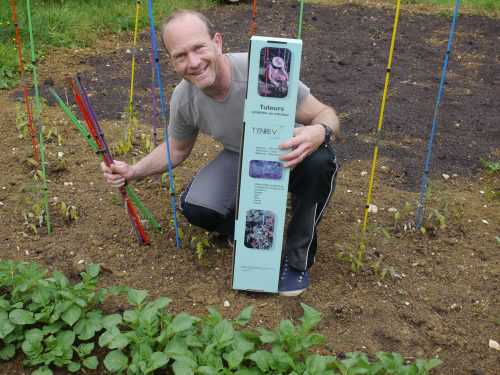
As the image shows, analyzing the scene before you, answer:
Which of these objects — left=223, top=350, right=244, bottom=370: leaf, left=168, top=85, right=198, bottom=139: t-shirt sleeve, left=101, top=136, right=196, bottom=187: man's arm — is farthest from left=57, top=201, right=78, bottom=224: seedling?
left=223, top=350, right=244, bottom=370: leaf

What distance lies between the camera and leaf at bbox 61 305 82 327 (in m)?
2.18

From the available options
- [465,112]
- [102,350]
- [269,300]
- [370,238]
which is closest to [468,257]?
[370,238]

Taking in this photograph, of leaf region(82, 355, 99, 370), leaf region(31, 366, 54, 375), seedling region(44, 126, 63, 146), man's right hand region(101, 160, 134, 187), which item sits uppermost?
man's right hand region(101, 160, 134, 187)

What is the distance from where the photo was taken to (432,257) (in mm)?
2842

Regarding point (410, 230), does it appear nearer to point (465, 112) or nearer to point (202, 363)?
point (202, 363)

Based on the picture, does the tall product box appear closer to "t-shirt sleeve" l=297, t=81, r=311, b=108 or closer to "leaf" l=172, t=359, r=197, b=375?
"t-shirt sleeve" l=297, t=81, r=311, b=108

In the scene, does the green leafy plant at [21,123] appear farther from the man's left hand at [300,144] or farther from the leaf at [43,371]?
the man's left hand at [300,144]

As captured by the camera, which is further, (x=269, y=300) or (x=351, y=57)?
(x=351, y=57)

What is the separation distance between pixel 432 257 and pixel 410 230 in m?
0.22

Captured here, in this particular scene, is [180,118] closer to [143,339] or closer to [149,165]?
[149,165]

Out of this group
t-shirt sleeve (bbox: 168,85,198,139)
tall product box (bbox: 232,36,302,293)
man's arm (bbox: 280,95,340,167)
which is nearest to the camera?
tall product box (bbox: 232,36,302,293)

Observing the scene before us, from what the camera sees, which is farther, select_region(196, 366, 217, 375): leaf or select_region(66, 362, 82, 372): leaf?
select_region(66, 362, 82, 372): leaf

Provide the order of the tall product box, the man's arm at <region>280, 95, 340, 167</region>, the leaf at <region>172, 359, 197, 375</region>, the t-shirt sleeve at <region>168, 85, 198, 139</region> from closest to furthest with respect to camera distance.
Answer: the leaf at <region>172, 359, 197, 375</region>
the tall product box
the man's arm at <region>280, 95, 340, 167</region>
the t-shirt sleeve at <region>168, 85, 198, 139</region>

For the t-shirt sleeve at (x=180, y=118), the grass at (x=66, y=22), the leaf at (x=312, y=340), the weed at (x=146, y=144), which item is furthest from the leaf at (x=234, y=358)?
the grass at (x=66, y=22)
